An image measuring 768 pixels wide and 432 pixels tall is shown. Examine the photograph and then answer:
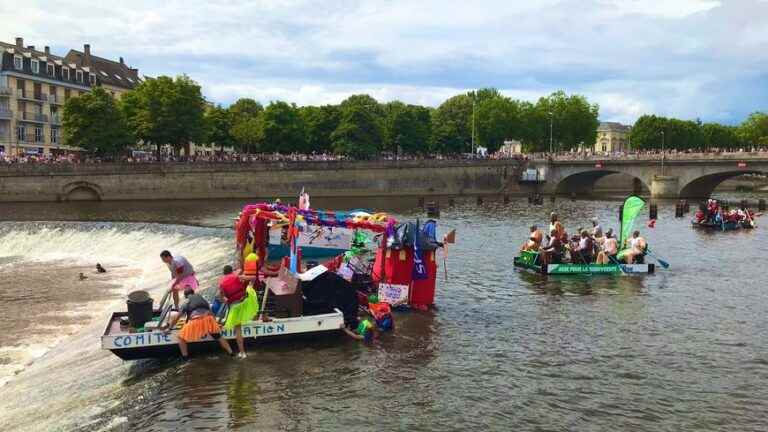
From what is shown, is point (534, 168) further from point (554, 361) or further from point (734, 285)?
point (554, 361)

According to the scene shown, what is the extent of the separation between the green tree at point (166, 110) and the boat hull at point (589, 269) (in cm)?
6401

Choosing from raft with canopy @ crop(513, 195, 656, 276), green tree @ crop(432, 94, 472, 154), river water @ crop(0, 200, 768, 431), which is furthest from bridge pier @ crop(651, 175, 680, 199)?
raft with canopy @ crop(513, 195, 656, 276)

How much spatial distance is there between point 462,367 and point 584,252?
48.9 ft

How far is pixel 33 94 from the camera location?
91.8 metres

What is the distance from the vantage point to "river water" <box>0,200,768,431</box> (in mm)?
13812

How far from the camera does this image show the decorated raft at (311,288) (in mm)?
16516

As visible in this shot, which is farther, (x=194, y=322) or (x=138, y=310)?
(x=138, y=310)

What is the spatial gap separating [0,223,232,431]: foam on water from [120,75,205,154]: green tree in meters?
38.2

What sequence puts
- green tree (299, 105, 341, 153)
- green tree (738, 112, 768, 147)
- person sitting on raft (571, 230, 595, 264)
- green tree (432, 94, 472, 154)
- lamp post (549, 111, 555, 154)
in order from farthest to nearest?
green tree (738, 112, 768, 147)
green tree (432, 94, 472, 154)
lamp post (549, 111, 555, 154)
green tree (299, 105, 341, 153)
person sitting on raft (571, 230, 595, 264)

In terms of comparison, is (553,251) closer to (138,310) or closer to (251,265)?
(251,265)

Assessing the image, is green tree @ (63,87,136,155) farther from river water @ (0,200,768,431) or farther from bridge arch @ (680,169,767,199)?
bridge arch @ (680,169,767,199)

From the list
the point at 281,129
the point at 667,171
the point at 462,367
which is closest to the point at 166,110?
the point at 281,129

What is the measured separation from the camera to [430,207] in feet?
193

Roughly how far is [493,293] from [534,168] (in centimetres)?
7797
